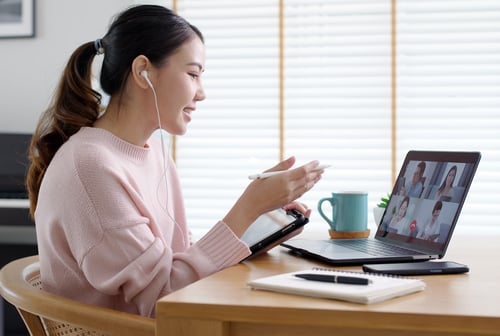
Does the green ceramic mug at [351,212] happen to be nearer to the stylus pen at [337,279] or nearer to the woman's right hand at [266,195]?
the woman's right hand at [266,195]

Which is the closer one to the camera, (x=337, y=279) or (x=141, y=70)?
(x=337, y=279)

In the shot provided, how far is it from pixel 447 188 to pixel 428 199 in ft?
0.19

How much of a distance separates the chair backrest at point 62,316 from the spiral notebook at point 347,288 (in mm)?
221

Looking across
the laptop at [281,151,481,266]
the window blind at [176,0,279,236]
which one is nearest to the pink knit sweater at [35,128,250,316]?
the laptop at [281,151,481,266]

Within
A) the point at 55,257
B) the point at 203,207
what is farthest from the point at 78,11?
the point at 55,257

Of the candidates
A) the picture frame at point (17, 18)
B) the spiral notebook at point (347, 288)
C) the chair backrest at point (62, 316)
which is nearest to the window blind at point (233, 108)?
the picture frame at point (17, 18)

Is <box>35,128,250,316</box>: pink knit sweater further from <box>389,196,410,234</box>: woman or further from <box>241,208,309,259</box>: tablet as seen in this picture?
<box>389,196,410,234</box>: woman

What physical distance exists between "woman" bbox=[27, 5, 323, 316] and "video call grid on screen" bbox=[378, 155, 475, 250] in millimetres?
217

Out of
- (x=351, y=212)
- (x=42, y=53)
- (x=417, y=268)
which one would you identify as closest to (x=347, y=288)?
(x=417, y=268)

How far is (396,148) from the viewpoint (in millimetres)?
3055

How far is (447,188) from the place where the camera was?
137 cm

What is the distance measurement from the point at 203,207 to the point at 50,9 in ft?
3.85

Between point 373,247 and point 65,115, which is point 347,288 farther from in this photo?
point 65,115

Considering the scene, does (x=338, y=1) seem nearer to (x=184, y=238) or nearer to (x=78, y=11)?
(x=78, y=11)
